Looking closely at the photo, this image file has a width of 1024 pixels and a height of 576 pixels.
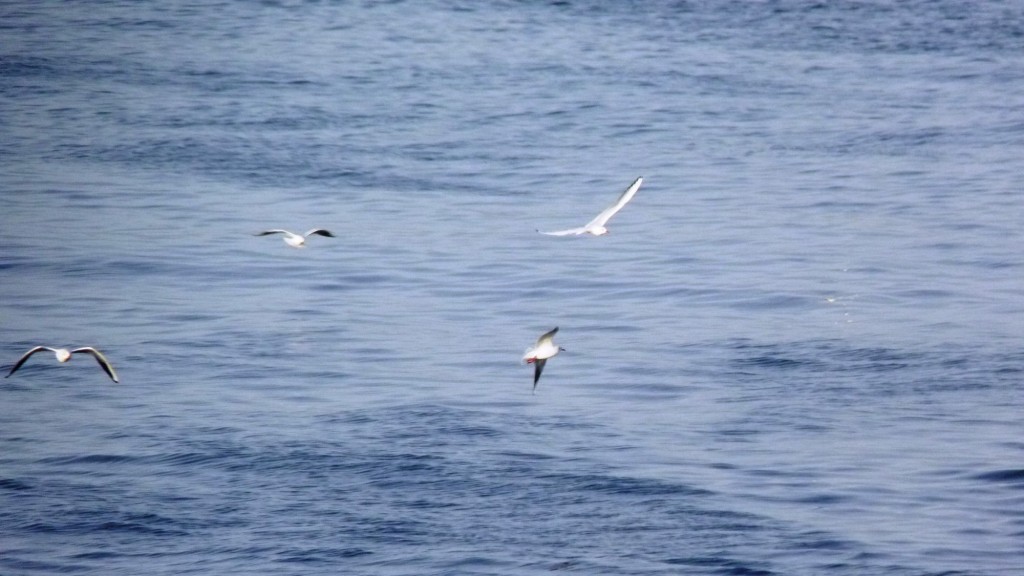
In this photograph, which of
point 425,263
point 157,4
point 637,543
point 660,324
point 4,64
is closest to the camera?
point 637,543

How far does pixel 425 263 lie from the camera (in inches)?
1030

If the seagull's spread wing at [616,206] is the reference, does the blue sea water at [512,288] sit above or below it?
below

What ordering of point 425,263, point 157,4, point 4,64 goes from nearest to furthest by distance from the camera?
point 425,263 < point 4,64 < point 157,4

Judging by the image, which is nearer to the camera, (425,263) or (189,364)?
(189,364)

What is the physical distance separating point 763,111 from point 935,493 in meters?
18.3

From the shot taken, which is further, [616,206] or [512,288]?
[512,288]

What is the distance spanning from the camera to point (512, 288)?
2483cm

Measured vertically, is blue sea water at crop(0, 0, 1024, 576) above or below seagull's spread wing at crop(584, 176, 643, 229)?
below

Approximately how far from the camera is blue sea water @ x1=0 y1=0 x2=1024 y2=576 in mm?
16141

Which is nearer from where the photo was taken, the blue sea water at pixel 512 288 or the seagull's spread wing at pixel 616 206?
the blue sea water at pixel 512 288

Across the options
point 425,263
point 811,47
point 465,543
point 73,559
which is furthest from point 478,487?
point 811,47

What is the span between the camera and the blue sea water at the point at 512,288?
53.0 ft

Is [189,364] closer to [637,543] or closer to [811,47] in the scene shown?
[637,543]

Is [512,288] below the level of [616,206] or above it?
below
